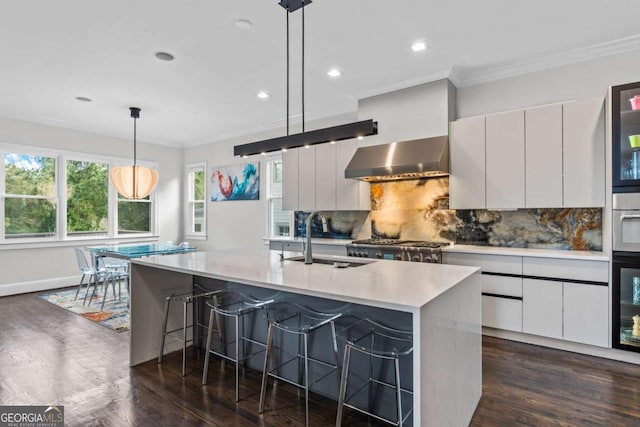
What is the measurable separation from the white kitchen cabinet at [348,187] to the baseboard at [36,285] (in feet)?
15.9

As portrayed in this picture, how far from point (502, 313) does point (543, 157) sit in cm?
159

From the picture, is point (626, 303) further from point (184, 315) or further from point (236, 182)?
point (236, 182)

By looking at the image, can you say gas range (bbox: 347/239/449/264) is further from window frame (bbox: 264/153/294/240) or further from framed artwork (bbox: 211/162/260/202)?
framed artwork (bbox: 211/162/260/202)

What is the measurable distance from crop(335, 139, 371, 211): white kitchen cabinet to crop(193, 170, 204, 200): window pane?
12.3ft

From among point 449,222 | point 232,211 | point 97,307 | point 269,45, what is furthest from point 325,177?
point 97,307

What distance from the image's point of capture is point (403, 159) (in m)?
3.97

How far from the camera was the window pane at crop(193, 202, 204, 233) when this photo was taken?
7456 mm

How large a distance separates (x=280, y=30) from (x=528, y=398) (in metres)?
3.41

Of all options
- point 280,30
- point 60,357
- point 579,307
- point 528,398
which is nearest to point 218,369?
point 60,357

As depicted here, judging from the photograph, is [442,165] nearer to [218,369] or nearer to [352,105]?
[352,105]

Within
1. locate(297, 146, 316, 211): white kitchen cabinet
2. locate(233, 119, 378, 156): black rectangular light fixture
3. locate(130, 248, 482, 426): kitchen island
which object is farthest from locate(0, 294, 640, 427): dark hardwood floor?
locate(297, 146, 316, 211): white kitchen cabinet

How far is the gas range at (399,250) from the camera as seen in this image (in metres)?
3.73

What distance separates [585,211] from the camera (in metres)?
3.47

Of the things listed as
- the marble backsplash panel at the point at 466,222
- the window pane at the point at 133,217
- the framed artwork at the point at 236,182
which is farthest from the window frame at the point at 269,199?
the window pane at the point at 133,217
